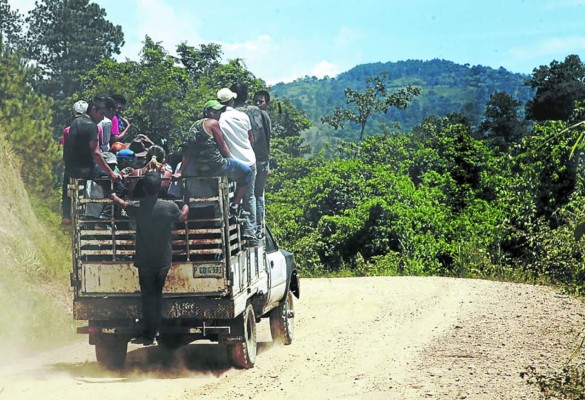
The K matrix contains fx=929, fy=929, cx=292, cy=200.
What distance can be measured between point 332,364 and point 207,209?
2.45 meters

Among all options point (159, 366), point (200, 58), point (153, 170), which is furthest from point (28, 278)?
point (200, 58)

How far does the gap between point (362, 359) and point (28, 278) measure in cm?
690

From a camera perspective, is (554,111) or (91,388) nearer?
(91,388)

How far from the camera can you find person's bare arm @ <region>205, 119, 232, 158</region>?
10.7 metres

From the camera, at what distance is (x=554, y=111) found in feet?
217

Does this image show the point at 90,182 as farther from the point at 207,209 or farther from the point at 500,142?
the point at 500,142

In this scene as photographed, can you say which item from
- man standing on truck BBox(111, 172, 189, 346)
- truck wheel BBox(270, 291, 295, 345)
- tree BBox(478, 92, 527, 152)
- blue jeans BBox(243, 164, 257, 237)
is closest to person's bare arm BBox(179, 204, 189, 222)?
man standing on truck BBox(111, 172, 189, 346)

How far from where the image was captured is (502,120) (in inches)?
2761

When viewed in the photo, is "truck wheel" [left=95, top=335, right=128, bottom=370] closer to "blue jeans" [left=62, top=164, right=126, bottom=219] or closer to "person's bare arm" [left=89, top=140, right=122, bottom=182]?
"blue jeans" [left=62, top=164, right=126, bottom=219]

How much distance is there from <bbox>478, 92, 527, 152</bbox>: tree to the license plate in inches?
2384

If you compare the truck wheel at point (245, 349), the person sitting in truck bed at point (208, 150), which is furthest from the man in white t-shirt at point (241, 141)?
the truck wheel at point (245, 349)

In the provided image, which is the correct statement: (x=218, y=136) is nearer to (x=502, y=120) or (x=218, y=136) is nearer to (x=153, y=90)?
(x=153, y=90)

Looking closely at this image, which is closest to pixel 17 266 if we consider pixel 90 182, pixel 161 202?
pixel 90 182

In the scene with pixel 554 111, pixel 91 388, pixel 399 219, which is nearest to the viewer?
pixel 91 388
